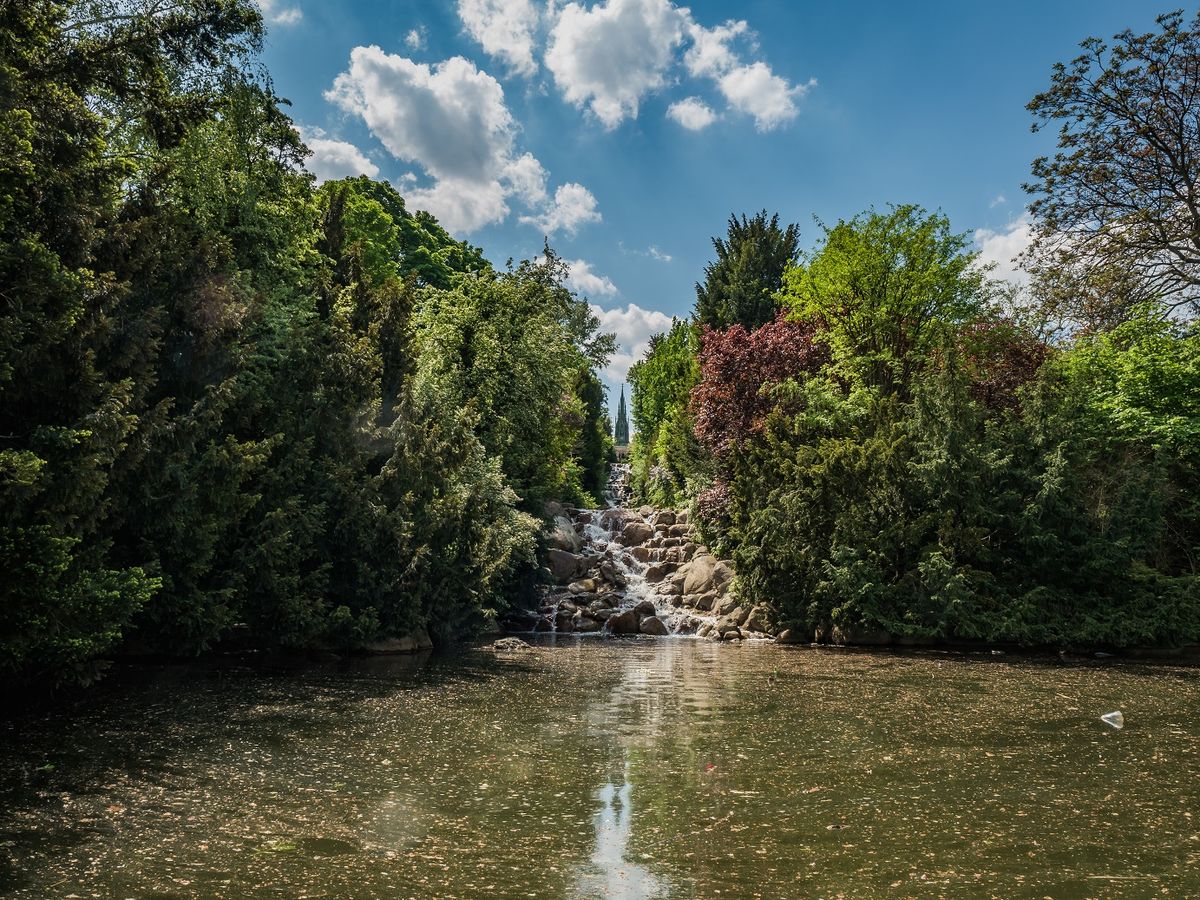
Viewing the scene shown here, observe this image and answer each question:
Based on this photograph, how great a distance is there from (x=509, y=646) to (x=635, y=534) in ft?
58.6

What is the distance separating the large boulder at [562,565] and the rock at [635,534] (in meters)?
5.37

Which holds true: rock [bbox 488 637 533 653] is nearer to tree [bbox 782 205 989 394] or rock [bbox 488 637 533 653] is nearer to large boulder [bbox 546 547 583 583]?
large boulder [bbox 546 547 583 583]

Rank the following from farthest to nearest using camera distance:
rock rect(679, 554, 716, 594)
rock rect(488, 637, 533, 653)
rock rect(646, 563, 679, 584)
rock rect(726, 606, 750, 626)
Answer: rock rect(646, 563, 679, 584) → rock rect(679, 554, 716, 594) → rock rect(726, 606, 750, 626) → rock rect(488, 637, 533, 653)

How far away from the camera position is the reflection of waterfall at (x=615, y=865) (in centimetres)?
504

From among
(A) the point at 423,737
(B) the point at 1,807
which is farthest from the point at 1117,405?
(B) the point at 1,807

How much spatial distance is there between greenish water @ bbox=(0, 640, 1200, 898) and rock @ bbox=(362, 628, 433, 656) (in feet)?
22.6

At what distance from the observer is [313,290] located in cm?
2253

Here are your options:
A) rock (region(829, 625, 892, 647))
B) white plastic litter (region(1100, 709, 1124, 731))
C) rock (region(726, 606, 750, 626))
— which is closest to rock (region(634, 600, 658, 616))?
rock (region(726, 606, 750, 626))

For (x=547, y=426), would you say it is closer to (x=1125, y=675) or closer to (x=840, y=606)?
(x=840, y=606)

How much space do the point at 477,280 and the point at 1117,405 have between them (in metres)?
24.7

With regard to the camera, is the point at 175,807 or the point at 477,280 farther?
the point at 477,280

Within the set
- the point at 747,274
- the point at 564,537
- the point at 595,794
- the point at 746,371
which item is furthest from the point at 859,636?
the point at 747,274

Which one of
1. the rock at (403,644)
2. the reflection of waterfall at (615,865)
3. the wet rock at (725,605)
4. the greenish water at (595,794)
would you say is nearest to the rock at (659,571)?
the wet rock at (725,605)

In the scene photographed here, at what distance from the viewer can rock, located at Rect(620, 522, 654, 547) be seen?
4066 centimetres
